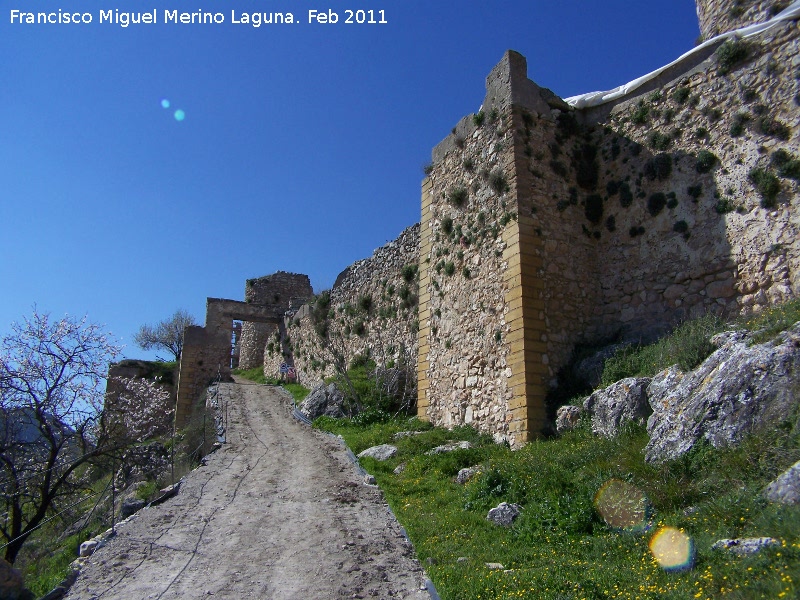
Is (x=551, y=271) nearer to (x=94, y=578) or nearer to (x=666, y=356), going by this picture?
(x=666, y=356)

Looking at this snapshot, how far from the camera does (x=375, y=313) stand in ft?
71.1

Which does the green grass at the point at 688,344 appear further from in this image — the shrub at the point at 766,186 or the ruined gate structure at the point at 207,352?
the ruined gate structure at the point at 207,352

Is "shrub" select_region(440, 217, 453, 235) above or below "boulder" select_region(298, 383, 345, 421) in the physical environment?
above

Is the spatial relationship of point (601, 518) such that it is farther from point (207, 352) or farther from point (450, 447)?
point (207, 352)

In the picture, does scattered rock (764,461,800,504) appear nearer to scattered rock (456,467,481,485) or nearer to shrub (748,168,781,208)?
scattered rock (456,467,481,485)

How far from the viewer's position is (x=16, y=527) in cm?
1397

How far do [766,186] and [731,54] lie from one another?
9.06ft

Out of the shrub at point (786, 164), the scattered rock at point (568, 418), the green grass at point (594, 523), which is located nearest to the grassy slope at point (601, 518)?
the green grass at point (594, 523)

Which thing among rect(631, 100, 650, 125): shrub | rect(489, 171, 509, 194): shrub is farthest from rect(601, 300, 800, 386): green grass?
rect(631, 100, 650, 125): shrub

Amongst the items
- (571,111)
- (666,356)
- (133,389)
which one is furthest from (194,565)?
(133,389)

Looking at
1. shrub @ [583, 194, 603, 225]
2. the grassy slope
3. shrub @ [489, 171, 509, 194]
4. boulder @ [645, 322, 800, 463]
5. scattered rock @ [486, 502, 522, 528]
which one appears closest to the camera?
the grassy slope

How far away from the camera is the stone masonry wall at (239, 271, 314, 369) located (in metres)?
34.3

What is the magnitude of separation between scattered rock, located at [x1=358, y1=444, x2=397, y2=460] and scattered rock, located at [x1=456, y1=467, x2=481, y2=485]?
2.42m

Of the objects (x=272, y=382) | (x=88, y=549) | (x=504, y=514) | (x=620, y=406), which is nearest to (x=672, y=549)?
(x=504, y=514)
